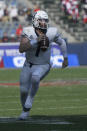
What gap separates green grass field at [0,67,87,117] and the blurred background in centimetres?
568

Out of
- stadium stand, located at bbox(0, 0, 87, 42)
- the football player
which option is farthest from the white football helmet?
stadium stand, located at bbox(0, 0, 87, 42)

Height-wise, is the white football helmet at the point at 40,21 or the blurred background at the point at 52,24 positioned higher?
the white football helmet at the point at 40,21

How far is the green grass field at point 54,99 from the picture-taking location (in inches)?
385

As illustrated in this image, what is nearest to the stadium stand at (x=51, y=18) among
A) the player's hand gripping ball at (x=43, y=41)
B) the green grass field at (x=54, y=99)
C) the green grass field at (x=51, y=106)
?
the green grass field at (x=51, y=106)

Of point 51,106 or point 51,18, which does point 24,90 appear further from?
point 51,18

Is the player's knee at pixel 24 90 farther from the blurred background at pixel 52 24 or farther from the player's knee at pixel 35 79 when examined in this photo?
the blurred background at pixel 52 24

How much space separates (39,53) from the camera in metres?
8.72

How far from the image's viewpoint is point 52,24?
30594 mm

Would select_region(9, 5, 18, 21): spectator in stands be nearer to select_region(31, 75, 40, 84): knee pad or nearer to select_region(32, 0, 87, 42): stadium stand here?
select_region(32, 0, 87, 42): stadium stand

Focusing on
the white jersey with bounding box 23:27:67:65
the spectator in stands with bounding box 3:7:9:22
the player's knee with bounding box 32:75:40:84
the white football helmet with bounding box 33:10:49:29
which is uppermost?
the white football helmet with bounding box 33:10:49:29

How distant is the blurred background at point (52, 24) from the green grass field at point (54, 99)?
5.68m

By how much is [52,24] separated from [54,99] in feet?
61.0

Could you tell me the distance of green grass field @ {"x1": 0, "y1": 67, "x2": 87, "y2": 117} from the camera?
977 centimetres

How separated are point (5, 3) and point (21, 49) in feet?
72.2
